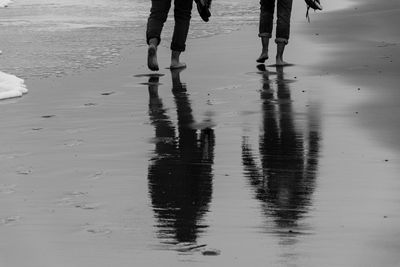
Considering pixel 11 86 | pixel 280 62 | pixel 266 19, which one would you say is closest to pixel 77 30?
pixel 266 19

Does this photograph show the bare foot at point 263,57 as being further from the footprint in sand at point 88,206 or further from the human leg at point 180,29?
the footprint in sand at point 88,206

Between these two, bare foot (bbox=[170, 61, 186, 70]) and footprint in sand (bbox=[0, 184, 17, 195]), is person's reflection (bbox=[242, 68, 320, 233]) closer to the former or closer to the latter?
footprint in sand (bbox=[0, 184, 17, 195])

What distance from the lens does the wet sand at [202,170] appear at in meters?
6.03

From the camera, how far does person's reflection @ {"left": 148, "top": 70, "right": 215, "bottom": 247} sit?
6500 millimetres

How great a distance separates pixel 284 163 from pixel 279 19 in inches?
250

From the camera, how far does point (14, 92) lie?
11844mm

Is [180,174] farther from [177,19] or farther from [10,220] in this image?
[177,19]

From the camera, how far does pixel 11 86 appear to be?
1222 centimetres

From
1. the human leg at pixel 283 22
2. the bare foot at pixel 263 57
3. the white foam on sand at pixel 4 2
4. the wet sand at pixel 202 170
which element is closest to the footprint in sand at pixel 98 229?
the wet sand at pixel 202 170

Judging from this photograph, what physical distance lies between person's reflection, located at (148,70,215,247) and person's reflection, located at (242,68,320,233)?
300 mm

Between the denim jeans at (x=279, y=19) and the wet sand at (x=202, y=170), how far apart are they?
0.90m

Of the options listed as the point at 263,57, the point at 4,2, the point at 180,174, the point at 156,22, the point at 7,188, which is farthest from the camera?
the point at 4,2

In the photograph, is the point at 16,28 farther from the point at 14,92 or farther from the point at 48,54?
the point at 14,92

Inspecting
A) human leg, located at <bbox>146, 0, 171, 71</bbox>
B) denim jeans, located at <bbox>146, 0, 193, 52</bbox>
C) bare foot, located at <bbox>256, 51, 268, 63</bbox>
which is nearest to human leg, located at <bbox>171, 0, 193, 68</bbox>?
denim jeans, located at <bbox>146, 0, 193, 52</bbox>
